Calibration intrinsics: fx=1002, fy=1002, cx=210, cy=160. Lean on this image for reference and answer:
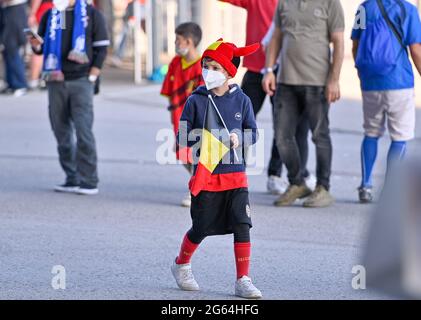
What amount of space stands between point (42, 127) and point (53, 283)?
670 centimetres

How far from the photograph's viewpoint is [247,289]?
5078 millimetres

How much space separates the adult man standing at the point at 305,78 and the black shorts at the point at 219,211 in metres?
2.62

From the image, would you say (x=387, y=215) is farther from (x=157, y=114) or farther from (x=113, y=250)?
(x=157, y=114)

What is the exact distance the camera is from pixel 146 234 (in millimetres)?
6738

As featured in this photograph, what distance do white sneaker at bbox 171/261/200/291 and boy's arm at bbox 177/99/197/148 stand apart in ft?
2.08

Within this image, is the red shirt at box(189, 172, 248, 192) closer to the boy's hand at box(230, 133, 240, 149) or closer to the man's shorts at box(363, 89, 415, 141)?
the boy's hand at box(230, 133, 240, 149)

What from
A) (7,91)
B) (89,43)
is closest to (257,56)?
(89,43)

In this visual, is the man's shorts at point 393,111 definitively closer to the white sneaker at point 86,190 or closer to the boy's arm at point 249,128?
the white sneaker at point 86,190

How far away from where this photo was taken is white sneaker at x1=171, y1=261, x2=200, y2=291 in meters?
5.25

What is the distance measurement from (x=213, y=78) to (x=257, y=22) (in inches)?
122

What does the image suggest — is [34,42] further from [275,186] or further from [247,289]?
[247,289]
